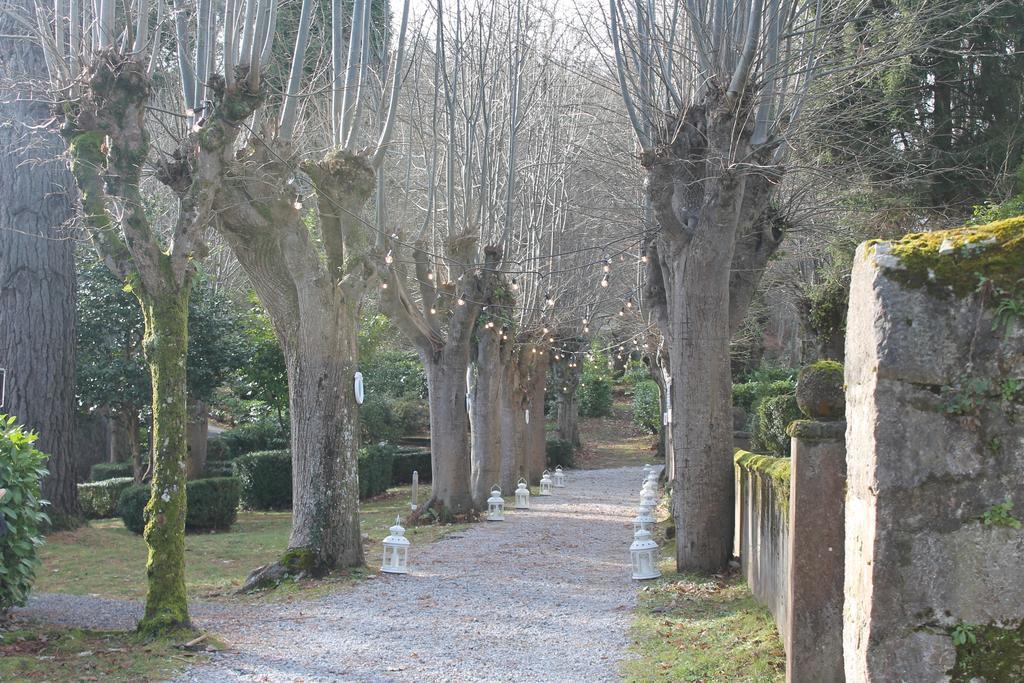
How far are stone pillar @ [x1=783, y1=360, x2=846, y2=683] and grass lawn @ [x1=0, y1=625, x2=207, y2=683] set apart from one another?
13.9ft

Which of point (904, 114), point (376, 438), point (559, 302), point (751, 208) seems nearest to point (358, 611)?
point (751, 208)

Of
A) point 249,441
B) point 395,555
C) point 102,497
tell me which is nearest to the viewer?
point 395,555

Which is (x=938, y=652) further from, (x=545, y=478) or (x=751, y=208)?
(x=545, y=478)

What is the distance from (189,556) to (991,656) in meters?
12.8

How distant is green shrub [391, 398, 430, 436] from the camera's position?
3306 centimetres

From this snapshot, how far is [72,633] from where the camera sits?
25.7ft

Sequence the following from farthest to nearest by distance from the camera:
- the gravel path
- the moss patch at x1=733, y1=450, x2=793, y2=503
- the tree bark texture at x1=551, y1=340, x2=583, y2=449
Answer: the tree bark texture at x1=551, y1=340, x2=583, y2=449, the gravel path, the moss patch at x1=733, y1=450, x2=793, y2=503

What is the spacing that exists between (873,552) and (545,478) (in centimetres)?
2281

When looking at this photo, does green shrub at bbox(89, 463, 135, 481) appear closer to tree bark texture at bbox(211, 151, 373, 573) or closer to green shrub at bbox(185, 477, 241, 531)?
green shrub at bbox(185, 477, 241, 531)

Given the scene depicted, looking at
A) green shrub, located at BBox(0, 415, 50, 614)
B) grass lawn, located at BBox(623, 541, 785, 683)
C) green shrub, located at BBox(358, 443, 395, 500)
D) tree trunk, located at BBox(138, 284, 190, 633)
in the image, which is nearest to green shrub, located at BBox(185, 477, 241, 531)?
green shrub, located at BBox(358, 443, 395, 500)

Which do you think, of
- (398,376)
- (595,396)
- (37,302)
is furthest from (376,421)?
(595,396)

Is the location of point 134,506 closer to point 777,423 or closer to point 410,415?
point 777,423

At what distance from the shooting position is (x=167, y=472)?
779 cm

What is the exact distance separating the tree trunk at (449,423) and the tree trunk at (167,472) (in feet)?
33.1
